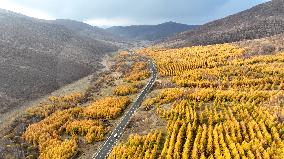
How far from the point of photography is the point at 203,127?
7850 cm

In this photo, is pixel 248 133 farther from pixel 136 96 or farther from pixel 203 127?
pixel 136 96

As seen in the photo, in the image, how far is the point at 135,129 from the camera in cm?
8612

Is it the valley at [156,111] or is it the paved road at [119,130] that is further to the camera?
the paved road at [119,130]

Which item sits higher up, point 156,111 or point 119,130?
point 156,111

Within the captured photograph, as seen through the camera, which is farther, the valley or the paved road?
the paved road

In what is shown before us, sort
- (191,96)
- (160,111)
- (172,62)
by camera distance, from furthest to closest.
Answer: (172,62) < (191,96) < (160,111)

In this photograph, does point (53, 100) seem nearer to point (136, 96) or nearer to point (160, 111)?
point (136, 96)

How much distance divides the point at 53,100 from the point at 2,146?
39400 mm

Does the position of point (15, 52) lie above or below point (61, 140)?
above

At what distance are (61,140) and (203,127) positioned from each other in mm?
28419

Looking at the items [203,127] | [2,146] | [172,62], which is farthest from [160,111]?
[172,62]

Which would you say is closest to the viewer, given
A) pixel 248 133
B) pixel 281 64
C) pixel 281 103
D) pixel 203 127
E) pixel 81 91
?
pixel 248 133

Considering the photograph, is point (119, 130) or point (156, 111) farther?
point (156, 111)

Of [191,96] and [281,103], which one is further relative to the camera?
[191,96]
